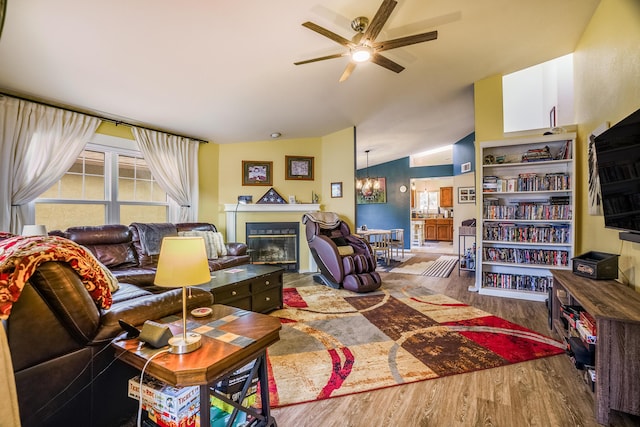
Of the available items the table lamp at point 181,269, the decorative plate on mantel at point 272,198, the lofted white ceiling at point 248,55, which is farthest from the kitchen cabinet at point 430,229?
the table lamp at point 181,269

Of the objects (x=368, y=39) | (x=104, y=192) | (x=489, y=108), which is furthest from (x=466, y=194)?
(x=104, y=192)

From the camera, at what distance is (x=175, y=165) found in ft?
14.8

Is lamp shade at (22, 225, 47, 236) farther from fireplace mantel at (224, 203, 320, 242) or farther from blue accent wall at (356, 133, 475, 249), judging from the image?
blue accent wall at (356, 133, 475, 249)

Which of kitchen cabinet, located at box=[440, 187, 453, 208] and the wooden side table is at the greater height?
kitchen cabinet, located at box=[440, 187, 453, 208]

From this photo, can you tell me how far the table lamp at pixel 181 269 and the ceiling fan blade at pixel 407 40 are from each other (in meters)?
2.15

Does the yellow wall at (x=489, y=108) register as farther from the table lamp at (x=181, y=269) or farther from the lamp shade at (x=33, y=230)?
the lamp shade at (x=33, y=230)

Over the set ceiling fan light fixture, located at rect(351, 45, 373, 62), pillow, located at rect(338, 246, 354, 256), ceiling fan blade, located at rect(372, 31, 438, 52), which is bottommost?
pillow, located at rect(338, 246, 354, 256)

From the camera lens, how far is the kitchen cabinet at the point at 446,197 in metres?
10.3

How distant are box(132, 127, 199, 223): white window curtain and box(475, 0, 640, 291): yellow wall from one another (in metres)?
4.33

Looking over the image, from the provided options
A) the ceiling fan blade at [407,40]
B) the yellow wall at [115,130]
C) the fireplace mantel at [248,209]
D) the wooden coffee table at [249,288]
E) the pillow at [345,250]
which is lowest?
the wooden coffee table at [249,288]

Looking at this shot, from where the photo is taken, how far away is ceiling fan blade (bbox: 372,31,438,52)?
2.22 metres

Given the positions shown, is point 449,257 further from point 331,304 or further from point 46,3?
point 46,3

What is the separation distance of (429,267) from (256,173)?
3.80m

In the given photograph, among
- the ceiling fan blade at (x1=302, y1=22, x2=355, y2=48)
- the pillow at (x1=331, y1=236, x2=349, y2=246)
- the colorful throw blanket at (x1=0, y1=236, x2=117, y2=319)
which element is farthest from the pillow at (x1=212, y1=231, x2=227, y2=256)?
the ceiling fan blade at (x1=302, y1=22, x2=355, y2=48)
